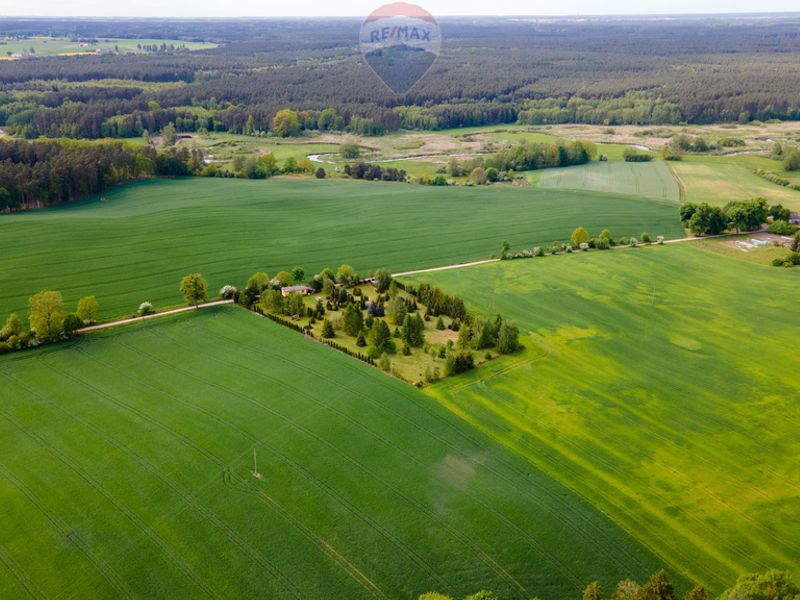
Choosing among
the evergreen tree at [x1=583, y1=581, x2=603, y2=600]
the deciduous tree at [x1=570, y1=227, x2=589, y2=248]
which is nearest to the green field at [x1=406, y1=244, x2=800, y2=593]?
the evergreen tree at [x1=583, y1=581, x2=603, y2=600]

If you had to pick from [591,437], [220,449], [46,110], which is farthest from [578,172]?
[46,110]

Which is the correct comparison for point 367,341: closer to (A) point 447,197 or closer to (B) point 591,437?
(B) point 591,437

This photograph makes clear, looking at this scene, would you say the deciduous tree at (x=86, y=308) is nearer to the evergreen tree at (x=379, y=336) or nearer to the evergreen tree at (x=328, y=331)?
the evergreen tree at (x=328, y=331)

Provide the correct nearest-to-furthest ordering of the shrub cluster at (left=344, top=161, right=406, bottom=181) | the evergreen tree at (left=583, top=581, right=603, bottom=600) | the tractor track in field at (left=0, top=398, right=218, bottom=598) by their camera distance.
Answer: the evergreen tree at (left=583, top=581, right=603, bottom=600), the tractor track in field at (left=0, top=398, right=218, bottom=598), the shrub cluster at (left=344, top=161, right=406, bottom=181)

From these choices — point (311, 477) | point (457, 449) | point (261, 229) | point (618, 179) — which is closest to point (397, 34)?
point (261, 229)

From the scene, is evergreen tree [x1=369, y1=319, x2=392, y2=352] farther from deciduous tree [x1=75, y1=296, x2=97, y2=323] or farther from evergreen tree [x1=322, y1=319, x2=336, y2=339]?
deciduous tree [x1=75, y1=296, x2=97, y2=323]

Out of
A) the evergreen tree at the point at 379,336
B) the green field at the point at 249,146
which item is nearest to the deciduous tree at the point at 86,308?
the evergreen tree at the point at 379,336
